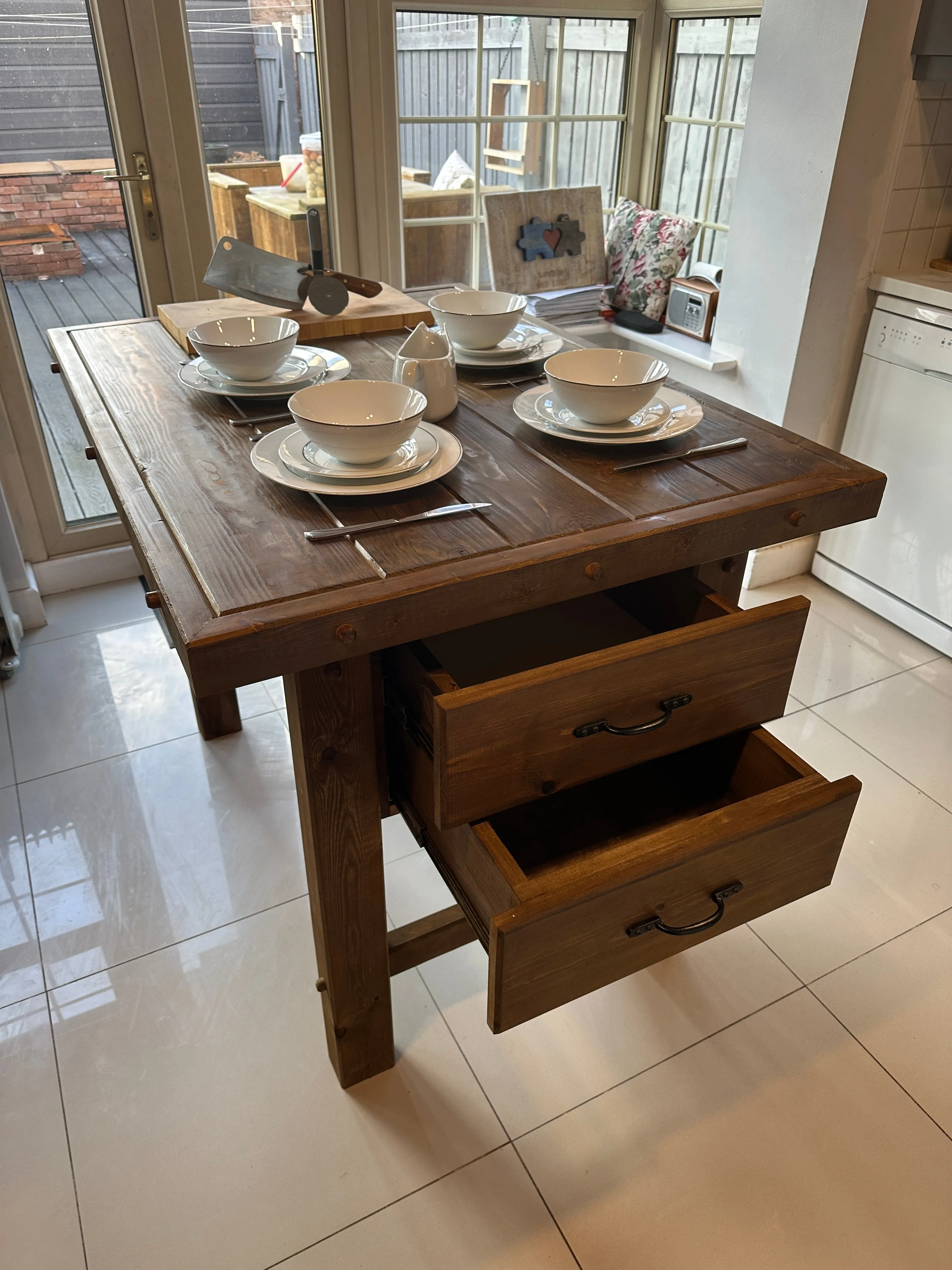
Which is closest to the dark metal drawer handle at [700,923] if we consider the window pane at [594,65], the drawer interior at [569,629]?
the drawer interior at [569,629]

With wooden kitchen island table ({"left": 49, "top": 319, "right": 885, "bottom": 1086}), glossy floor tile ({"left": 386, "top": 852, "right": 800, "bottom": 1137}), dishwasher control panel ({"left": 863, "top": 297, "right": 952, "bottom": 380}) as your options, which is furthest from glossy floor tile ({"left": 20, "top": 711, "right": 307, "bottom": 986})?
dishwasher control panel ({"left": 863, "top": 297, "right": 952, "bottom": 380})

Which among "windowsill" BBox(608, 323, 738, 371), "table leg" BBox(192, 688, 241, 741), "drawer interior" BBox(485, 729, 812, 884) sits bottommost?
"table leg" BBox(192, 688, 241, 741)

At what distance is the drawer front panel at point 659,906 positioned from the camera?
842 millimetres

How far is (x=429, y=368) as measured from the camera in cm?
115

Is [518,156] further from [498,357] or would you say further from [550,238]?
[498,357]

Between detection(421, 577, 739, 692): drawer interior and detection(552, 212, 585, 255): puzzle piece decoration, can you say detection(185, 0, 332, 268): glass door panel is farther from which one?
detection(421, 577, 739, 692): drawer interior

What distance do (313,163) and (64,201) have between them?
1.98 ft

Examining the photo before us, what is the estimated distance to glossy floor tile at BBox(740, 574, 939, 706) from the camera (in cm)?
211

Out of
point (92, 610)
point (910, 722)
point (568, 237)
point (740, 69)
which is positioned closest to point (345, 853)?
point (910, 722)

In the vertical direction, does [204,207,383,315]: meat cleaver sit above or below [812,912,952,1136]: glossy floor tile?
above

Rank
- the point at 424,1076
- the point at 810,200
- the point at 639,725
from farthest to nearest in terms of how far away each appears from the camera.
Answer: the point at 810,200 → the point at 424,1076 → the point at 639,725

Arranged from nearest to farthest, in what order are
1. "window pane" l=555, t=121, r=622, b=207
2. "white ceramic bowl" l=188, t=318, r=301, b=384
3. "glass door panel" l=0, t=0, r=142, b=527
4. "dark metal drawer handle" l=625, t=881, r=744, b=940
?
"dark metal drawer handle" l=625, t=881, r=744, b=940
"white ceramic bowl" l=188, t=318, r=301, b=384
"glass door panel" l=0, t=0, r=142, b=527
"window pane" l=555, t=121, r=622, b=207

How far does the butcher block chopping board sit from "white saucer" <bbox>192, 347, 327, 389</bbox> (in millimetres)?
133

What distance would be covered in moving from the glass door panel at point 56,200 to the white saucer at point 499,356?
1.12 metres
